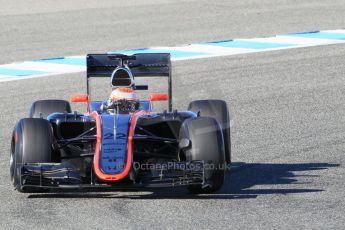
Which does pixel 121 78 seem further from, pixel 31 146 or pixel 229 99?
pixel 229 99

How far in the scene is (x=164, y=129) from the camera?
1204 centimetres

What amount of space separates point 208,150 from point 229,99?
5859 mm

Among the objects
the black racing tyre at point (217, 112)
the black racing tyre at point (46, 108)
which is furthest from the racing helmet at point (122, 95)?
the black racing tyre at point (46, 108)

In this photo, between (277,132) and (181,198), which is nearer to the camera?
(181,198)

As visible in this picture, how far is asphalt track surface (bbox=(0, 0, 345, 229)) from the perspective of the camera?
34.7 feet

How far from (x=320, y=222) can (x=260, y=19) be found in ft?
48.8

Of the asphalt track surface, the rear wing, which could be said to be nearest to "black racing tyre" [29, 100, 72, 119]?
the rear wing

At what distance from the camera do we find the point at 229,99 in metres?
17.1

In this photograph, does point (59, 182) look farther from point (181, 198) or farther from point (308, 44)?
point (308, 44)

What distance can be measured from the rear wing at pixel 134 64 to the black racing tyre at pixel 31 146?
5.33ft

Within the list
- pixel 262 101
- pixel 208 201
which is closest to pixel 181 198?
pixel 208 201

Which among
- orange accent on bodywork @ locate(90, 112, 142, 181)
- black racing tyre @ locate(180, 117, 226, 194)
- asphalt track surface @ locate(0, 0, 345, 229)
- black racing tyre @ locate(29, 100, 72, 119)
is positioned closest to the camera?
asphalt track surface @ locate(0, 0, 345, 229)

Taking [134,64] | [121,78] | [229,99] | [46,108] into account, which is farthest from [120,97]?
[229,99]

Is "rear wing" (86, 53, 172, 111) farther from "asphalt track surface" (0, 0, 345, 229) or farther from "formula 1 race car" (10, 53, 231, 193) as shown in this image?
"asphalt track surface" (0, 0, 345, 229)
